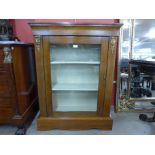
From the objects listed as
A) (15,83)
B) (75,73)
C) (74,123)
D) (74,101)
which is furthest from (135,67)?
(15,83)

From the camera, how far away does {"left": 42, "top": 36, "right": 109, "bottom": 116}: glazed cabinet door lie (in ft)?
5.28

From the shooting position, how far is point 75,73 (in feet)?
6.53

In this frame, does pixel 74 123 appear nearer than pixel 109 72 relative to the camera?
No

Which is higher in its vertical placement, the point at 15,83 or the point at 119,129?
the point at 15,83

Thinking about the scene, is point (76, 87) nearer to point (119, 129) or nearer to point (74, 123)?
point (74, 123)

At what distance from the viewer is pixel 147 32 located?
211 cm

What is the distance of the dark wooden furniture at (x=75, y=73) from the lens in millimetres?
1560

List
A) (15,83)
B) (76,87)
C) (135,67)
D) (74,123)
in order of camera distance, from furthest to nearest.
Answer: (135,67) → (76,87) → (74,123) → (15,83)

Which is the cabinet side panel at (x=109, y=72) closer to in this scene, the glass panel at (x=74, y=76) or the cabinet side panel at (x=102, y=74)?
the cabinet side panel at (x=102, y=74)

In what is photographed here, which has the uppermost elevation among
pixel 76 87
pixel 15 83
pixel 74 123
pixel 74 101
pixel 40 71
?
pixel 40 71

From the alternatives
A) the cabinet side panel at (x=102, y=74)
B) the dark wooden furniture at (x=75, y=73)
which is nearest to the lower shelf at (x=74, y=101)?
the dark wooden furniture at (x=75, y=73)

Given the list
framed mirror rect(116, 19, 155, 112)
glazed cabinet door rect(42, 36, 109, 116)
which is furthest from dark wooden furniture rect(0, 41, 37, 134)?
framed mirror rect(116, 19, 155, 112)

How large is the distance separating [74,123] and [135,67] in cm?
114

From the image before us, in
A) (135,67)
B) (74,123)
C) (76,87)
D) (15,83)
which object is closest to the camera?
(15,83)
